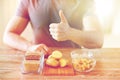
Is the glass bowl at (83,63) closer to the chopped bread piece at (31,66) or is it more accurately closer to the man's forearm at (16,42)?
the chopped bread piece at (31,66)

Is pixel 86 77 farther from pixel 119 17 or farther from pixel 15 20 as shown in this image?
pixel 119 17

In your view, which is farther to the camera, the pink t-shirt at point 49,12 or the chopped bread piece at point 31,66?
the pink t-shirt at point 49,12

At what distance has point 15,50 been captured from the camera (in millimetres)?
1322

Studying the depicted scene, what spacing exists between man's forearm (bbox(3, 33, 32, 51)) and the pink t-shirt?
178 mm

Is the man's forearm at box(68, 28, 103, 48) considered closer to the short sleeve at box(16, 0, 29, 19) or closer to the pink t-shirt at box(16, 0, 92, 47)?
the pink t-shirt at box(16, 0, 92, 47)

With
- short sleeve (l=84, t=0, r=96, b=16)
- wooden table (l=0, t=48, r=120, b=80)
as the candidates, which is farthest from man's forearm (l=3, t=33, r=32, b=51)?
short sleeve (l=84, t=0, r=96, b=16)

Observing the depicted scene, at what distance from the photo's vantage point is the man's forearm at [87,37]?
4.32 ft

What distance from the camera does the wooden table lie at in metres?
0.98

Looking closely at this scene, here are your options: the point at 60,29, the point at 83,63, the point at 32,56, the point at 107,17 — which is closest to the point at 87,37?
the point at 60,29

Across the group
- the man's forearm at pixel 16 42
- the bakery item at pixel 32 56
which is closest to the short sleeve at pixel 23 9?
the man's forearm at pixel 16 42

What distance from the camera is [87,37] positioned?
1.35 meters

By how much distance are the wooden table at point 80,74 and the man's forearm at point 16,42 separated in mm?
44

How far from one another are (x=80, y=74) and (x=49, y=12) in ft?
2.13

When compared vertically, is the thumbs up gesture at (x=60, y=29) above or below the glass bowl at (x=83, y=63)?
above
